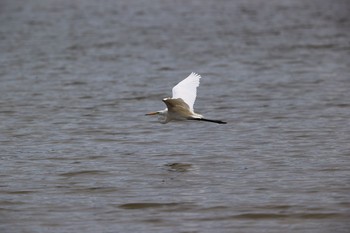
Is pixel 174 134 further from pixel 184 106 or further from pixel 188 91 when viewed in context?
pixel 184 106

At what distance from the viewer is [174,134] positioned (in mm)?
13016

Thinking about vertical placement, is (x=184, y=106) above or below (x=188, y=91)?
below

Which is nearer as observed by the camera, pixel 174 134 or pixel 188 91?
pixel 188 91

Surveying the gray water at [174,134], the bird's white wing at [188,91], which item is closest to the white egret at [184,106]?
the bird's white wing at [188,91]

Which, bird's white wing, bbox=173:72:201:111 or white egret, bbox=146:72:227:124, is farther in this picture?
bird's white wing, bbox=173:72:201:111

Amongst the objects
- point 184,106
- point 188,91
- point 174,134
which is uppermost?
point 188,91

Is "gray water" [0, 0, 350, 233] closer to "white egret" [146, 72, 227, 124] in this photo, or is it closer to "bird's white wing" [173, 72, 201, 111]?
"white egret" [146, 72, 227, 124]

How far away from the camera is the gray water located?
29.5 ft

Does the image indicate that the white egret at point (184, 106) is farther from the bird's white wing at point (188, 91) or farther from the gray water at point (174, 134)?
the gray water at point (174, 134)

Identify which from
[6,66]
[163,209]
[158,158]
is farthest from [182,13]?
[163,209]

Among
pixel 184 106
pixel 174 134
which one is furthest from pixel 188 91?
pixel 174 134

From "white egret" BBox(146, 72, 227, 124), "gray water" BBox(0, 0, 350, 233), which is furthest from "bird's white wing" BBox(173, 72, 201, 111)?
"gray water" BBox(0, 0, 350, 233)

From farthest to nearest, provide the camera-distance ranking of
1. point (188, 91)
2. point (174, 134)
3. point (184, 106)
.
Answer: point (174, 134), point (188, 91), point (184, 106)

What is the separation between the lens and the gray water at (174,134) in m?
8.98
